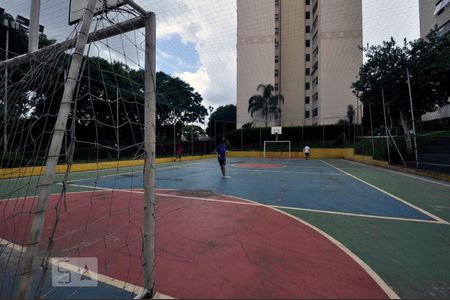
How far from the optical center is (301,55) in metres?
38.9

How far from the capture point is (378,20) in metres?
20.8

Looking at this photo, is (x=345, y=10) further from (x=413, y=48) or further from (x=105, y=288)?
(x=105, y=288)

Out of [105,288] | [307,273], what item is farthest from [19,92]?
[307,273]

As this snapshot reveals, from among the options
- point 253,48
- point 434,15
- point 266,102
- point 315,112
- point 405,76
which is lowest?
point 405,76

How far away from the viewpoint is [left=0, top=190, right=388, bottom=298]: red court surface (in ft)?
8.11

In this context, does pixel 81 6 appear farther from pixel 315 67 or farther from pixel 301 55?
pixel 301 55

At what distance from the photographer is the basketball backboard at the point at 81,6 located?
250 cm

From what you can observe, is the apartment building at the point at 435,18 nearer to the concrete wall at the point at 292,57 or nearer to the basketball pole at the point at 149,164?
the concrete wall at the point at 292,57

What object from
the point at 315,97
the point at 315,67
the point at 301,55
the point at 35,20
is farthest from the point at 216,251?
the point at 301,55

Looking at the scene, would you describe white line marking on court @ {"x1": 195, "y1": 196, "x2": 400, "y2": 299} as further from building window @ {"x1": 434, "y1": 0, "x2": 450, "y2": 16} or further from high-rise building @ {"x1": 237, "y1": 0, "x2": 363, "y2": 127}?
building window @ {"x1": 434, "y1": 0, "x2": 450, "y2": 16}

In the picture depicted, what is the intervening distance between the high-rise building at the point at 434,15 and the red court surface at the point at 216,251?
29946 millimetres

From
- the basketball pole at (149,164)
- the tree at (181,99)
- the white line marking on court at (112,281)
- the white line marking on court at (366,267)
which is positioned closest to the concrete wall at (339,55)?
the tree at (181,99)

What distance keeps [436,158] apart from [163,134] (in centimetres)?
2564

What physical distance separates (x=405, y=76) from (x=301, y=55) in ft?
90.9
